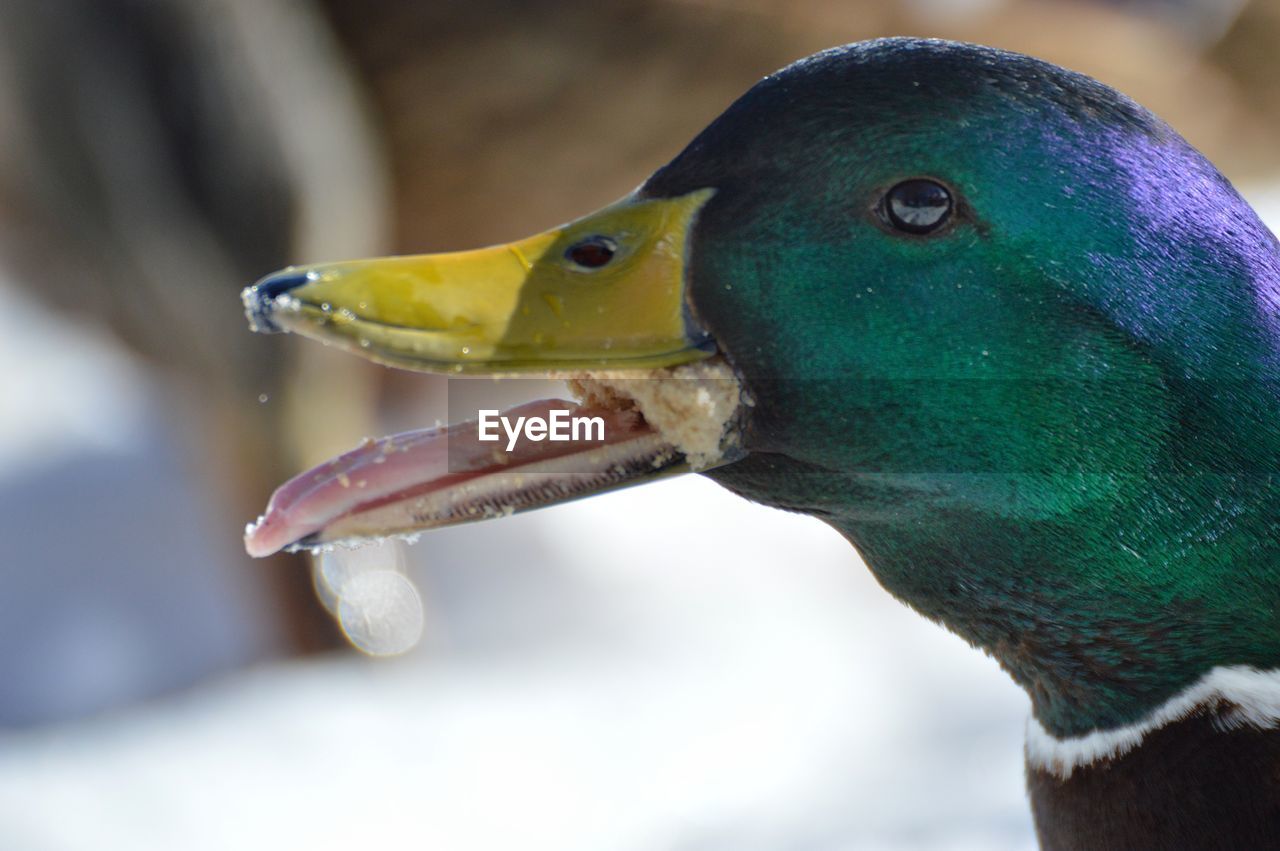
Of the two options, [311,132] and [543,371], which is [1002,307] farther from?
[311,132]

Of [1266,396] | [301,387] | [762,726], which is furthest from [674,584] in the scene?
[1266,396]

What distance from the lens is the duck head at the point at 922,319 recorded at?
801mm

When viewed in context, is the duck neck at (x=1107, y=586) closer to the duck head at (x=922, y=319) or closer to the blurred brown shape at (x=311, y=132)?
the duck head at (x=922, y=319)

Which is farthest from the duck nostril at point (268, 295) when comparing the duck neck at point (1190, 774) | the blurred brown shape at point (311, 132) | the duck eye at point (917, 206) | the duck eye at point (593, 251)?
the blurred brown shape at point (311, 132)

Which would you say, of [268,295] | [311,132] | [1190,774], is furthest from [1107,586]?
[311,132]

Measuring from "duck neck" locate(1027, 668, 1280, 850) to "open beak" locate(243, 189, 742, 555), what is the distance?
1.12 feet

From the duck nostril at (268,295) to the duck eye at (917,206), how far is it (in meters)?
0.34

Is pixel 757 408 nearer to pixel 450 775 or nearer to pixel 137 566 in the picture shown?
pixel 450 775

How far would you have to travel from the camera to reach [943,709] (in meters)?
2.12

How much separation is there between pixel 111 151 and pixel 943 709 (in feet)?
4.73

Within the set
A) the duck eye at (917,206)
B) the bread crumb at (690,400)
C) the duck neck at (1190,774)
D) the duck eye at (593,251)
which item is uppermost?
the duck eye at (917,206)

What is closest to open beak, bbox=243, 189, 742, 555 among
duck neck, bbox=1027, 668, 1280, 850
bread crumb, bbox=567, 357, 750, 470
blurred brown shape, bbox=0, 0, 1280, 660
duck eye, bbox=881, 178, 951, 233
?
bread crumb, bbox=567, 357, 750, 470

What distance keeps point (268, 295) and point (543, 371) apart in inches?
6.2

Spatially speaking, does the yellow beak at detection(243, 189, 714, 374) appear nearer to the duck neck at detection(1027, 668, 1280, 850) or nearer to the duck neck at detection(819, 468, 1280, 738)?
the duck neck at detection(819, 468, 1280, 738)
